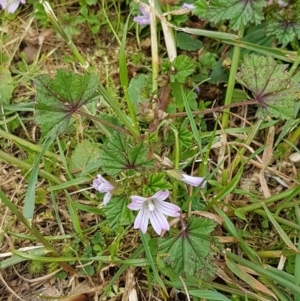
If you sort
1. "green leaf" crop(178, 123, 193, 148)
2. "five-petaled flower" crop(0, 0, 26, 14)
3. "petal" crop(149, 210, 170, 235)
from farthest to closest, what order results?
"five-petaled flower" crop(0, 0, 26, 14), "green leaf" crop(178, 123, 193, 148), "petal" crop(149, 210, 170, 235)

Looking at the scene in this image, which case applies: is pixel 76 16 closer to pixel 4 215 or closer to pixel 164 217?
pixel 4 215

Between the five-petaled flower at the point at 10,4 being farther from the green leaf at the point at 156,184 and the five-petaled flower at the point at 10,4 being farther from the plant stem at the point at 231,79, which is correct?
the green leaf at the point at 156,184

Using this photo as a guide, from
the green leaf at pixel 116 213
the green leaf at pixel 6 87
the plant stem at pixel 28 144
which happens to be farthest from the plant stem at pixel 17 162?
the green leaf at pixel 116 213

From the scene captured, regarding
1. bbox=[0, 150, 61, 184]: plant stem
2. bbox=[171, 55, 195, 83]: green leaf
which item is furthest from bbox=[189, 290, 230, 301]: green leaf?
bbox=[171, 55, 195, 83]: green leaf

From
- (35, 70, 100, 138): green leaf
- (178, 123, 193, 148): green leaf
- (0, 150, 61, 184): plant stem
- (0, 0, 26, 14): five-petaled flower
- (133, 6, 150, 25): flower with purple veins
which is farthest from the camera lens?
(0, 0, 26, 14): five-petaled flower

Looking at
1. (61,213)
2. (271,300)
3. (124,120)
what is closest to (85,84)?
(124,120)

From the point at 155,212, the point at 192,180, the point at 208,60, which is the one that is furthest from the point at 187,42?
the point at 155,212

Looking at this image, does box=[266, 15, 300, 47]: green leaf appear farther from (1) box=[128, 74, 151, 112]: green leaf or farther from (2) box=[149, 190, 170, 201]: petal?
(2) box=[149, 190, 170, 201]: petal
